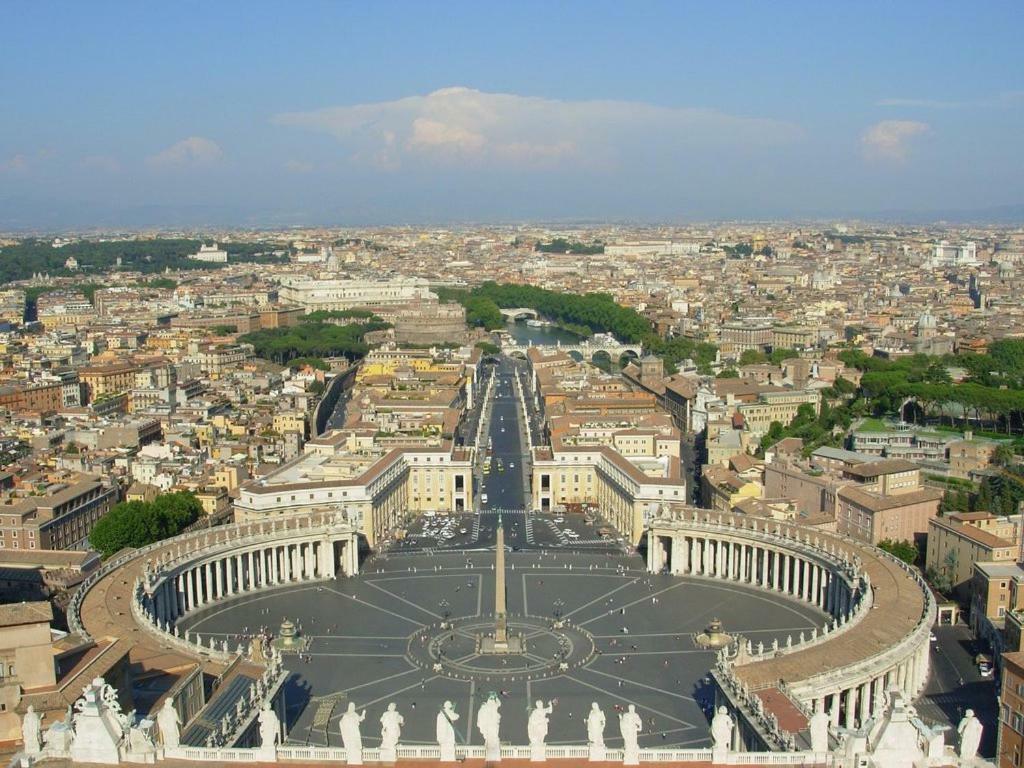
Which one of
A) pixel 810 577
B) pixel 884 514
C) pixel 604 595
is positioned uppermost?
pixel 884 514

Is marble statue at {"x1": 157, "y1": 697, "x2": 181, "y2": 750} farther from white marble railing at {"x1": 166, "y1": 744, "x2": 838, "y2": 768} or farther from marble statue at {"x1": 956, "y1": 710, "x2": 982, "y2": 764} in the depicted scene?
marble statue at {"x1": 956, "y1": 710, "x2": 982, "y2": 764}

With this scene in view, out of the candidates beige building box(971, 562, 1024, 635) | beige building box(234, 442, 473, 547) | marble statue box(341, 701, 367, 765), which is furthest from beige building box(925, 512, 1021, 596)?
marble statue box(341, 701, 367, 765)

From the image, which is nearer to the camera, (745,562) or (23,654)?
(23,654)

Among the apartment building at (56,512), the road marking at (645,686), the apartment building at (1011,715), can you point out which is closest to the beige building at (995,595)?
the apartment building at (1011,715)

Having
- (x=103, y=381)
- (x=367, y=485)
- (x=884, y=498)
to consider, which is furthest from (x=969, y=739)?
(x=103, y=381)

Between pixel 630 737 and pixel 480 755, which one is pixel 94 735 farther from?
pixel 630 737

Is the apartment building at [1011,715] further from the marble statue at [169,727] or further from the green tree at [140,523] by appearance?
the green tree at [140,523]

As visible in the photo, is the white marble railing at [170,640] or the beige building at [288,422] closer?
the white marble railing at [170,640]
